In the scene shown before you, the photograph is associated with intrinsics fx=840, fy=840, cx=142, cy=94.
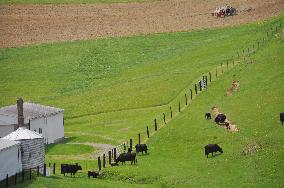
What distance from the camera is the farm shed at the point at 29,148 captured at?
68000mm

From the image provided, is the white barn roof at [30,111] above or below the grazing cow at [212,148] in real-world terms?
above

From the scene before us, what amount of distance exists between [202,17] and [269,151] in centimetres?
8537

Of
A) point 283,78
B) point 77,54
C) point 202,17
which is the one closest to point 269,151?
point 283,78


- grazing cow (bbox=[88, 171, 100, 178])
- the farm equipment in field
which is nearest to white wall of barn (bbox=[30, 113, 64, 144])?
grazing cow (bbox=[88, 171, 100, 178])

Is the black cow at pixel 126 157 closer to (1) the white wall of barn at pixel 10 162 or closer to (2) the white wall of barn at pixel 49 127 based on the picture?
(1) the white wall of barn at pixel 10 162

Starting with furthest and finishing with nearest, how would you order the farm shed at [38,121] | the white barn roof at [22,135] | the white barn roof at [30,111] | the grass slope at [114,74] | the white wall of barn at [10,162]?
1. the grass slope at [114,74]
2. the white barn roof at [30,111]
3. the farm shed at [38,121]
4. the white barn roof at [22,135]
5. the white wall of barn at [10,162]

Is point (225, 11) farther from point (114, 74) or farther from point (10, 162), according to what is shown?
point (10, 162)

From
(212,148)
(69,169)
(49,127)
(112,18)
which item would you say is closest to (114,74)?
(49,127)

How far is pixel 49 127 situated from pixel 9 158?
22870 mm

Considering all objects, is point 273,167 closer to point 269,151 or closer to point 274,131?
point 269,151

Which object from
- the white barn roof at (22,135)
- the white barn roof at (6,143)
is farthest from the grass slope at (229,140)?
the white barn roof at (6,143)

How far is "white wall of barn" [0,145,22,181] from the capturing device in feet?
211

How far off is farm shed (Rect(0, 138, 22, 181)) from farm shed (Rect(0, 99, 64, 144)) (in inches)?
708

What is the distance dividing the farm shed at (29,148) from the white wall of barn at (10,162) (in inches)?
29.1
